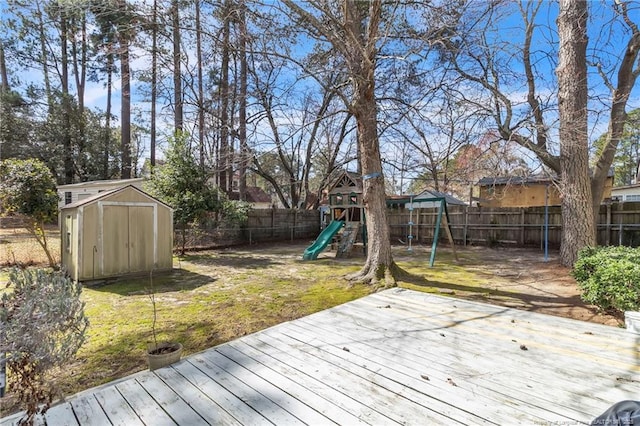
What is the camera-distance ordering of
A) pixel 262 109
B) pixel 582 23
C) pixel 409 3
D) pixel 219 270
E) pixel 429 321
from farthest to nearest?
pixel 262 109, pixel 219 270, pixel 582 23, pixel 409 3, pixel 429 321

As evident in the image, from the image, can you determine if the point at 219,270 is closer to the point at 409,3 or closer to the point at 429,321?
the point at 429,321

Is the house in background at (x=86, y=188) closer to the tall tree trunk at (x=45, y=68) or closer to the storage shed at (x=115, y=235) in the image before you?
the tall tree trunk at (x=45, y=68)

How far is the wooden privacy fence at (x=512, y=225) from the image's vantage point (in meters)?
9.28

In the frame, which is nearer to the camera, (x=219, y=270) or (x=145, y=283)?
(x=145, y=283)

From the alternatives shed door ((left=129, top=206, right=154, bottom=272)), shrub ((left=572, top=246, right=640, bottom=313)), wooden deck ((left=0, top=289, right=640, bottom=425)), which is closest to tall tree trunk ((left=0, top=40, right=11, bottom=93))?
shed door ((left=129, top=206, right=154, bottom=272))

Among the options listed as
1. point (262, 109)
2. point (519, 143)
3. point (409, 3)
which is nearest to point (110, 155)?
point (262, 109)

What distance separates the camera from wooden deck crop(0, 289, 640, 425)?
5.93 feet

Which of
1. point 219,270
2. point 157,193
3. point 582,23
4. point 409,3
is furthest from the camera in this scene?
point 157,193

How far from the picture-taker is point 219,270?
286 inches

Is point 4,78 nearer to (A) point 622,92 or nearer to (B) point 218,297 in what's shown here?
(B) point 218,297

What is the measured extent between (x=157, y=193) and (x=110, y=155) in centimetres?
1198

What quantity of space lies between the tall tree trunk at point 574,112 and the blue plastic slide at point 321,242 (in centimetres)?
582

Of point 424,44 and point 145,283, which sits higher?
point 424,44

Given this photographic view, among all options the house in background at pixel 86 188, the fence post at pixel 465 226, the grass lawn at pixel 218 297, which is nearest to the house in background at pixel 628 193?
the fence post at pixel 465 226
